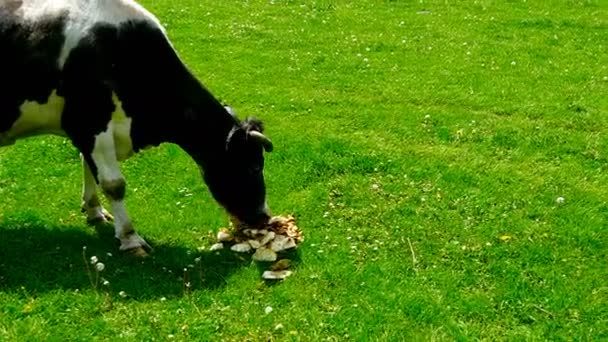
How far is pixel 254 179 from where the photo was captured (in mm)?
10102

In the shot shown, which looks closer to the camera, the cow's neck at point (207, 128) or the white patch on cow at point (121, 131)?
the white patch on cow at point (121, 131)

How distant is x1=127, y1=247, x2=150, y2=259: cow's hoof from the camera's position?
378 inches

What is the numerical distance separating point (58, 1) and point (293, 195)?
13.0 ft

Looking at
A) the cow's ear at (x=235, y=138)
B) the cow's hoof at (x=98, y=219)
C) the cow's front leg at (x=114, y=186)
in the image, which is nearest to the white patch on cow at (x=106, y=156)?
the cow's front leg at (x=114, y=186)

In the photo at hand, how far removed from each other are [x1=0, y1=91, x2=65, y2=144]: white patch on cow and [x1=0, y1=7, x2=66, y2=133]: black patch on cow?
0.07 m

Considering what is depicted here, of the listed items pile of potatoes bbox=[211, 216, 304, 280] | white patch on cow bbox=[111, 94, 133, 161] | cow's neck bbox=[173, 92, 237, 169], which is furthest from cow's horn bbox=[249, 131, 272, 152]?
white patch on cow bbox=[111, 94, 133, 161]

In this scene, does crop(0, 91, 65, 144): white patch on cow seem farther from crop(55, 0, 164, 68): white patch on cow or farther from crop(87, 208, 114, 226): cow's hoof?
crop(87, 208, 114, 226): cow's hoof

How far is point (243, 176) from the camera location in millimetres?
10062

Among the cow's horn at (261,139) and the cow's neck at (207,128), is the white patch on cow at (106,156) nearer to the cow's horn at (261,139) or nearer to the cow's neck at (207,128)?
the cow's neck at (207,128)

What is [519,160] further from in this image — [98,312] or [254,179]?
[98,312]

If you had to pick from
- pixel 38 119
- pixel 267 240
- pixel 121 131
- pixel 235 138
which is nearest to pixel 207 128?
pixel 235 138

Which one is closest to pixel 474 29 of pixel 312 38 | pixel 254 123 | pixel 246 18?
pixel 312 38

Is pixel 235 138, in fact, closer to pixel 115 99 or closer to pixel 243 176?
pixel 243 176

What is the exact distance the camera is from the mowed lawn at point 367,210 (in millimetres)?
8555
